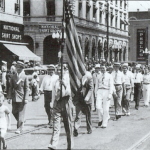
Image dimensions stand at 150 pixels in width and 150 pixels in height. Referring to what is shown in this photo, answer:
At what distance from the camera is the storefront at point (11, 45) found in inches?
1131

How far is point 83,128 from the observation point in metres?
12.9

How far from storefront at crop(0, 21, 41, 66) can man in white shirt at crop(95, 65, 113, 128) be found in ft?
51.5

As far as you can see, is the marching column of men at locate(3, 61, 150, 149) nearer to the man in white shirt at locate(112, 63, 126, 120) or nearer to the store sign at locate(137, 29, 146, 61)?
the man in white shirt at locate(112, 63, 126, 120)

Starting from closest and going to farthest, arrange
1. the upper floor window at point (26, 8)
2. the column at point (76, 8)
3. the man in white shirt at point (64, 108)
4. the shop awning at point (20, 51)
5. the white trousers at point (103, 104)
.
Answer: the man in white shirt at point (64, 108), the white trousers at point (103, 104), the shop awning at point (20, 51), the upper floor window at point (26, 8), the column at point (76, 8)

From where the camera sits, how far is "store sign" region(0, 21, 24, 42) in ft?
95.6

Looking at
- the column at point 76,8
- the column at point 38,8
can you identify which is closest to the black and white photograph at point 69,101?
the column at point 38,8

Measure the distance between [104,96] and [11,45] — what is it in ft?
57.4

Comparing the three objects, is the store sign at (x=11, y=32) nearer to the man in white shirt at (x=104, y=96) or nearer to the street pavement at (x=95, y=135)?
the street pavement at (x=95, y=135)

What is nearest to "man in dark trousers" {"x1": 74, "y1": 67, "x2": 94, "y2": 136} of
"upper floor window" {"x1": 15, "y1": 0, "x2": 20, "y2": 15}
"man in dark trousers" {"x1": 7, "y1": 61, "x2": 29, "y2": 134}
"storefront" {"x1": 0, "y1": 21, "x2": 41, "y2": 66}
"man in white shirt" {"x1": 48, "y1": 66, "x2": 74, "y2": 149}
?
"man in dark trousers" {"x1": 7, "y1": 61, "x2": 29, "y2": 134}

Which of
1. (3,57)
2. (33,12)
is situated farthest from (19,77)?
(33,12)

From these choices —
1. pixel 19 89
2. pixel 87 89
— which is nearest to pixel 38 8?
pixel 19 89

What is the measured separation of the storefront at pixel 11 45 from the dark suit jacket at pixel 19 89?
16.6m

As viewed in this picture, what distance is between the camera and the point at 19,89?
11711 millimetres

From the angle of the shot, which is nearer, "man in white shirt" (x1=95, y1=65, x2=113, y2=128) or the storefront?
"man in white shirt" (x1=95, y1=65, x2=113, y2=128)
